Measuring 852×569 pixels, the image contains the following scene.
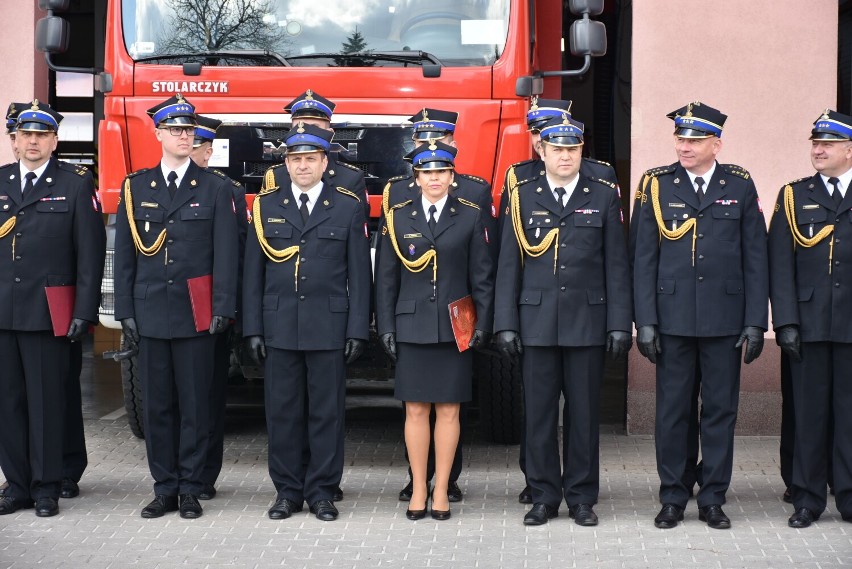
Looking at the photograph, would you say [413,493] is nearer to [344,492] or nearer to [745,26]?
[344,492]

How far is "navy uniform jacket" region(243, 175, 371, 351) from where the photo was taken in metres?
6.63

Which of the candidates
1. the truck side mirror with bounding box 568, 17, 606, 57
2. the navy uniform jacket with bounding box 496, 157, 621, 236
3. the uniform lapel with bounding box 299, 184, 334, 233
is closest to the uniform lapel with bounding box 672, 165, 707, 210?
the navy uniform jacket with bounding box 496, 157, 621, 236

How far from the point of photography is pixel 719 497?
6496mm

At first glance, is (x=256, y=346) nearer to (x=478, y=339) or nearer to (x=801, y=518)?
(x=478, y=339)

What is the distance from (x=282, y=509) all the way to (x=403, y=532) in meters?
0.66

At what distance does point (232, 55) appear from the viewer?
7750 millimetres

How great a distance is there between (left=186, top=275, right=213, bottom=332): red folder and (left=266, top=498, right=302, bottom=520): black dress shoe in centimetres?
93

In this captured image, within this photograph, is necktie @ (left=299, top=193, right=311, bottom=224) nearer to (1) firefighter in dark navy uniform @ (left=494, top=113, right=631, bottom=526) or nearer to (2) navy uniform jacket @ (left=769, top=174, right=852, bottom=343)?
(1) firefighter in dark navy uniform @ (left=494, top=113, right=631, bottom=526)

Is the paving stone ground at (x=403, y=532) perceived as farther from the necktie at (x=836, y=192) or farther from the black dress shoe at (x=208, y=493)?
the necktie at (x=836, y=192)

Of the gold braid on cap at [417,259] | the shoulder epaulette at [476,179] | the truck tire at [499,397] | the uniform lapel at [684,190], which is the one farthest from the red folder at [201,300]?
the uniform lapel at [684,190]

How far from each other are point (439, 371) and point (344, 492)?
1.05 metres

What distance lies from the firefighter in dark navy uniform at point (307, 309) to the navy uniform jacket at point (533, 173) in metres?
0.71

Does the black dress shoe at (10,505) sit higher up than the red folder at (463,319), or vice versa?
the red folder at (463,319)

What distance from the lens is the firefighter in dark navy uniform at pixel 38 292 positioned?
6.75 meters
